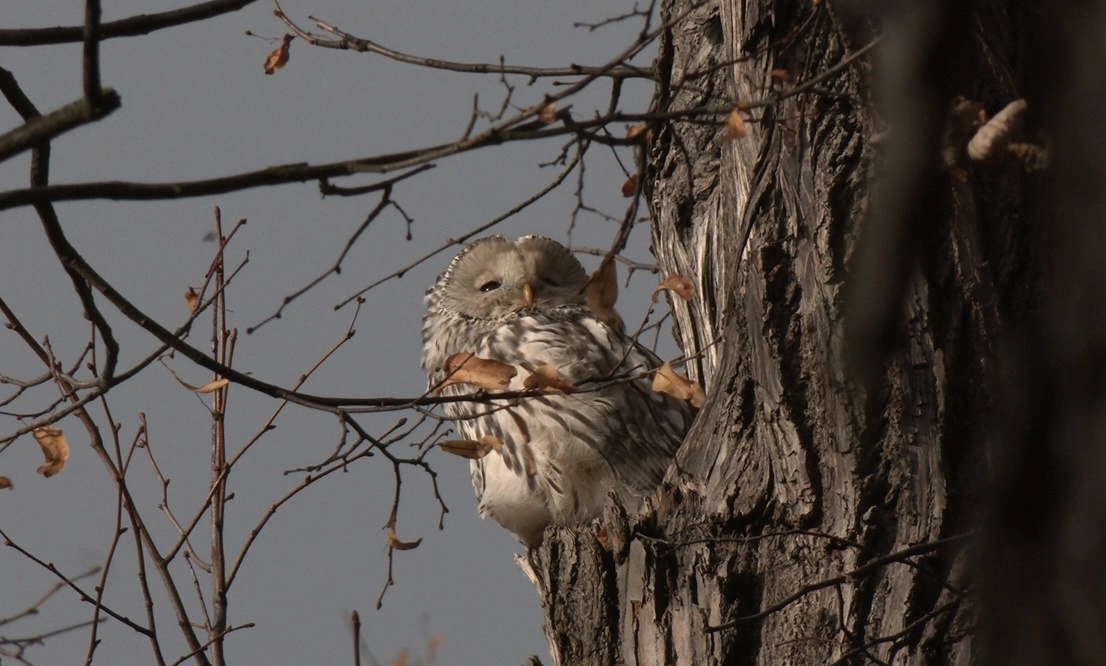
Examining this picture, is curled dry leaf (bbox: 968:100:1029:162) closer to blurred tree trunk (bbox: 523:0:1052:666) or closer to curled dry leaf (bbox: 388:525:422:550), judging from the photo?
blurred tree trunk (bbox: 523:0:1052:666)

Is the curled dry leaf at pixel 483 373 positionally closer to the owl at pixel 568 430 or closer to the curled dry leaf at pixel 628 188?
the owl at pixel 568 430

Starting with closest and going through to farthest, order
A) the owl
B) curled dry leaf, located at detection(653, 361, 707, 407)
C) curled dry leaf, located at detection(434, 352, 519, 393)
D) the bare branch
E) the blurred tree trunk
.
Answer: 1. the bare branch
2. the blurred tree trunk
3. curled dry leaf, located at detection(434, 352, 519, 393)
4. curled dry leaf, located at detection(653, 361, 707, 407)
5. the owl

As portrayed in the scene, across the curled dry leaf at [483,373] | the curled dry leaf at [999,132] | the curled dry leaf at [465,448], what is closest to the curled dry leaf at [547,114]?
the curled dry leaf at [999,132]

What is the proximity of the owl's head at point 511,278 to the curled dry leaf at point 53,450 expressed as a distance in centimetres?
222

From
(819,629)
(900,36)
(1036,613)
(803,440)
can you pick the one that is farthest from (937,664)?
(900,36)

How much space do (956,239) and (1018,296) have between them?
0.63 ft

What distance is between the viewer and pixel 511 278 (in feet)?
19.6

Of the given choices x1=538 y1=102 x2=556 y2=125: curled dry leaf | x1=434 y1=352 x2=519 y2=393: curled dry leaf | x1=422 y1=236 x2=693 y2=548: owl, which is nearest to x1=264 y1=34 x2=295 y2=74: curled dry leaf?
x1=422 y1=236 x2=693 y2=548: owl

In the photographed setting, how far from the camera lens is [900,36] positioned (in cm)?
128

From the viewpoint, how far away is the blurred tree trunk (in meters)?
3.19

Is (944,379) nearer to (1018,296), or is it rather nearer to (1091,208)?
(1018,296)

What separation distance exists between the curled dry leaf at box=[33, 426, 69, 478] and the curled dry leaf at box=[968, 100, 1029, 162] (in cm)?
273

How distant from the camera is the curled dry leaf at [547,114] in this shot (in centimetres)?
245

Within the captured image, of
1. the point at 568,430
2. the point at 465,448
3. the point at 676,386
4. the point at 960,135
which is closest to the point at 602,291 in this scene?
the point at 676,386
